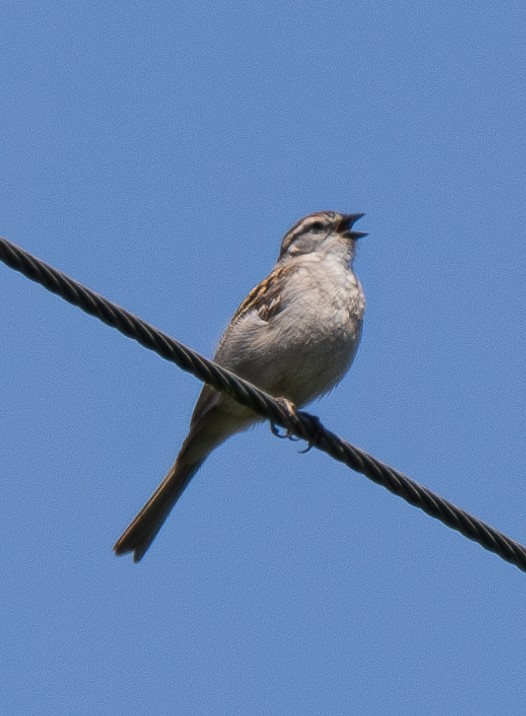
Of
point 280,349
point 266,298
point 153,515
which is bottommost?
point 153,515

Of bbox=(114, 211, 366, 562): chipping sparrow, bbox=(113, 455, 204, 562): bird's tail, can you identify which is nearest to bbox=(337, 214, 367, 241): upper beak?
bbox=(114, 211, 366, 562): chipping sparrow

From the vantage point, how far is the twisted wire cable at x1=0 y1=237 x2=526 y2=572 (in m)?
5.71

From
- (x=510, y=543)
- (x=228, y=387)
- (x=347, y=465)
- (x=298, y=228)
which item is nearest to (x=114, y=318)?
(x=228, y=387)

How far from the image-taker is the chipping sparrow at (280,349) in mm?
8906

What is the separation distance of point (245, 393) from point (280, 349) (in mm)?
2326

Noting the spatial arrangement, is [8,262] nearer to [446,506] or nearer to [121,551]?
[446,506]

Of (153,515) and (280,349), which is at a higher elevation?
(280,349)

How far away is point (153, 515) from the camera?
9.63 metres

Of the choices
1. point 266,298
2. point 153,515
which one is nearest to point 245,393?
point 266,298

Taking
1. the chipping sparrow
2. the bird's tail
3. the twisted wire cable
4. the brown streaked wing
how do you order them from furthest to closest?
the bird's tail, the brown streaked wing, the chipping sparrow, the twisted wire cable

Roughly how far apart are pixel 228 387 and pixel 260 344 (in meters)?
2.55

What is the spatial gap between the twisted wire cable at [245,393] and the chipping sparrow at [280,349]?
4.17 feet

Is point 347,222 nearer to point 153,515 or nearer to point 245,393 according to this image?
point 153,515

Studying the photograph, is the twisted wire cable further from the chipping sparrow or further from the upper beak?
the upper beak
